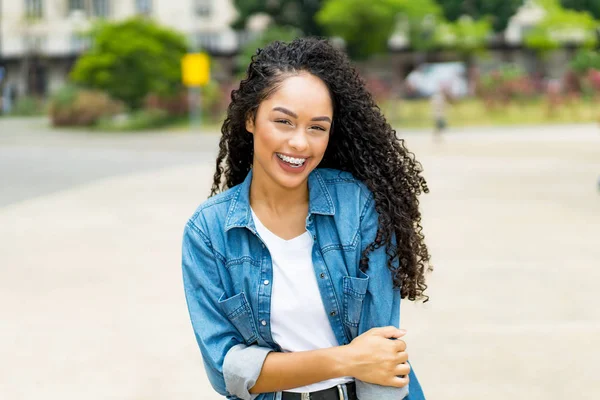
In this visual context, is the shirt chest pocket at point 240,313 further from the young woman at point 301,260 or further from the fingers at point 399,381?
the fingers at point 399,381

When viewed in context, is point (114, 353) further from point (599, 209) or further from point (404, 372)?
point (599, 209)

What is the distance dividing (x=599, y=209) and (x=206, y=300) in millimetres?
8635

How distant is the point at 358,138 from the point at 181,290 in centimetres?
418

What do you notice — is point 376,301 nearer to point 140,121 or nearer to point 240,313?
Answer: point 240,313

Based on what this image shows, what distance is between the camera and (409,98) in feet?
129

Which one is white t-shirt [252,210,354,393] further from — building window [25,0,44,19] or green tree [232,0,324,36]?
building window [25,0,44,19]

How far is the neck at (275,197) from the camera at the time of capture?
221 cm

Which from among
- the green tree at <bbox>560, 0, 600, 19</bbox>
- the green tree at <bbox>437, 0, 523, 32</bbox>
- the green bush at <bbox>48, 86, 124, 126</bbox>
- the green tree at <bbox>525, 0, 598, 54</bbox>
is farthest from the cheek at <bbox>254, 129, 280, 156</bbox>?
the green tree at <bbox>525, 0, 598, 54</bbox>

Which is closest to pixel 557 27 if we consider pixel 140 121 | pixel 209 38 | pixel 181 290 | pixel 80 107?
pixel 140 121

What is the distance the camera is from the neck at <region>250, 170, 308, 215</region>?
7.26ft

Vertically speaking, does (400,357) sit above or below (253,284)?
below

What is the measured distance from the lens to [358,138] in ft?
7.43

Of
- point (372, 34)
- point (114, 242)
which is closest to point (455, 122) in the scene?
point (372, 34)

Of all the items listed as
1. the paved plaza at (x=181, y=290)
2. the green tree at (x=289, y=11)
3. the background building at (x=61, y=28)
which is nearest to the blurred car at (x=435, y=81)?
the green tree at (x=289, y=11)
